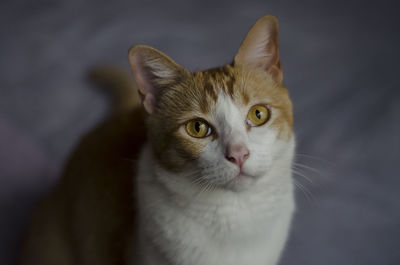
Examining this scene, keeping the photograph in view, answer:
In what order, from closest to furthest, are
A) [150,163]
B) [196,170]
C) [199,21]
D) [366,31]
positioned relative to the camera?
[196,170] → [150,163] → [366,31] → [199,21]

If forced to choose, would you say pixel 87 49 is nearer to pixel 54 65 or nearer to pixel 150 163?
pixel 54 65

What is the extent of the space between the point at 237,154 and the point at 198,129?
19 cm

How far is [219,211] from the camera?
4.45 ft

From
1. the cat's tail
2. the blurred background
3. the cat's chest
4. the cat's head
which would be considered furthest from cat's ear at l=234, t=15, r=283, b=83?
the cat's tail

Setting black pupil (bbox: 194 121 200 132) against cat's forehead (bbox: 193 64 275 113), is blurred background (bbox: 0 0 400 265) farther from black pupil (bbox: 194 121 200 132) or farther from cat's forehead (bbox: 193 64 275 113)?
black pupil (bbox: 194 121 200 132)

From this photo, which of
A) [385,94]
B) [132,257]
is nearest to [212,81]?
[132,257]

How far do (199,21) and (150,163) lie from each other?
65.9 inches

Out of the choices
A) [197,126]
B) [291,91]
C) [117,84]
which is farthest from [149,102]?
[291,91]

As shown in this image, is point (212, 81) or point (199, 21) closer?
point (212, 81)

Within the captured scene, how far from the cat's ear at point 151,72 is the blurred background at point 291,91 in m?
0.78

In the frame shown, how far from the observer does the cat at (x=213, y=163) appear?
1261 millimetres

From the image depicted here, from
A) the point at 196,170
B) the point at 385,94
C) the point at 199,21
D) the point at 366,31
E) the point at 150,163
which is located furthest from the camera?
the point at 199,21

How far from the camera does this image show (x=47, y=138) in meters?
2.46

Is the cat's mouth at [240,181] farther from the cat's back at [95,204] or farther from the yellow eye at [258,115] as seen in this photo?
the cat's back at [95,204]
